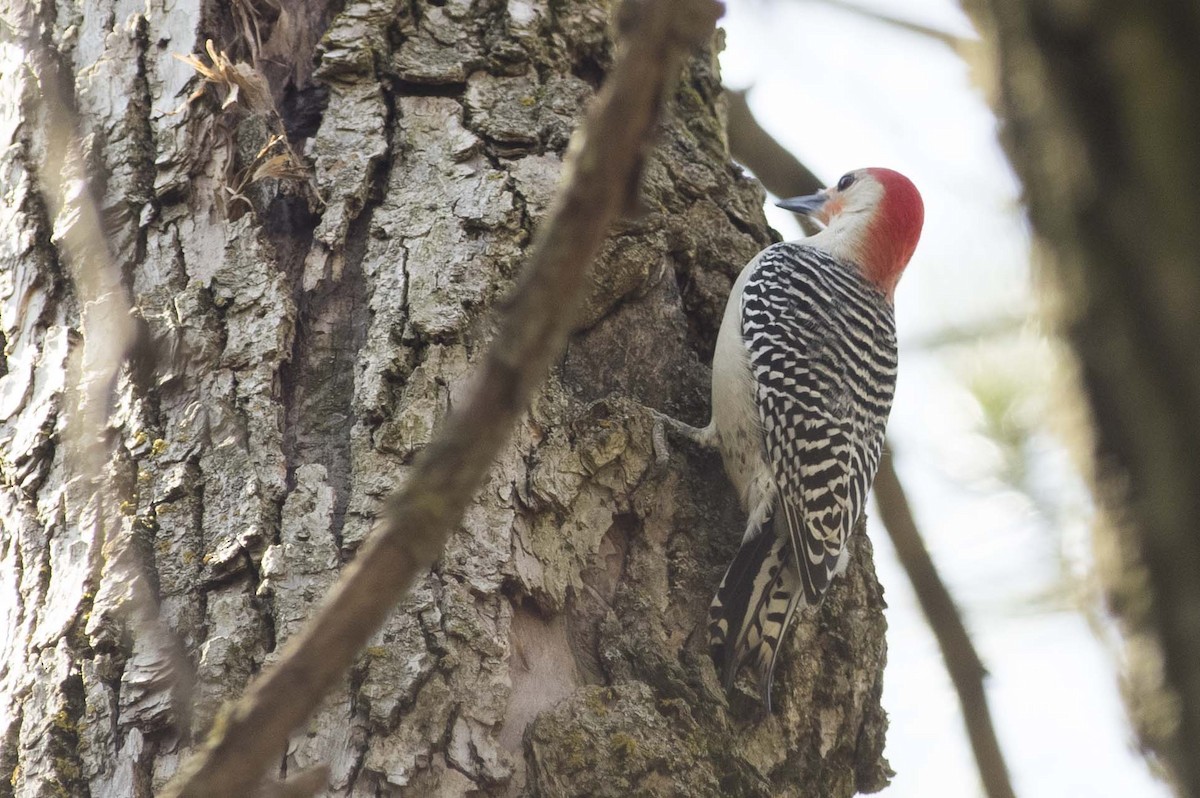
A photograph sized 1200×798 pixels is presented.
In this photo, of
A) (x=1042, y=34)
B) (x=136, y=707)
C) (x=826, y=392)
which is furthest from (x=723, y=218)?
(x=1042, y=34)

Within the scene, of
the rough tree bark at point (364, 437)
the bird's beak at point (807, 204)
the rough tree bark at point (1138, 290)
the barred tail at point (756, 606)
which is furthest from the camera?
the bird's beak at point (807, 204)

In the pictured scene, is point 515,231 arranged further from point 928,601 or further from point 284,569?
point 928,601

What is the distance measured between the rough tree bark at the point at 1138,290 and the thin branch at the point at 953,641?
2.88 meters

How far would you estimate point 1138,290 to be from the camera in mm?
984

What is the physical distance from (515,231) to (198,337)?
892 millimetres

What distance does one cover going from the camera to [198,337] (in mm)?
3121

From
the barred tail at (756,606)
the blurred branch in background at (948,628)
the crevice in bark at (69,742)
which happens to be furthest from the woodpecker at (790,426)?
the crevice in bark at (69,742)

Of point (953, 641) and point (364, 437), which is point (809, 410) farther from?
point (364, 437)

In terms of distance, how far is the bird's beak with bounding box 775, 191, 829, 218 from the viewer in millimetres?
5121

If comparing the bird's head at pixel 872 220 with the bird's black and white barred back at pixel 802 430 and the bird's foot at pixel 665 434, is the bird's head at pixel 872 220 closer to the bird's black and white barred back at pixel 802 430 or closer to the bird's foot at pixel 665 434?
the bird's black and white barred back at pixel 802 430

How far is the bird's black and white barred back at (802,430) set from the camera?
3.52m

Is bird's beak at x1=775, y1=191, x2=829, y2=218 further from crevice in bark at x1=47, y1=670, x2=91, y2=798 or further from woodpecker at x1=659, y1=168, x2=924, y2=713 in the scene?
crevice in bark at x1=47, y1=670, x2=91, y2=798

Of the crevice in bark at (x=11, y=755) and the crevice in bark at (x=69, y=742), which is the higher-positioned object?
the crevice in bark at (x=69, y=742)

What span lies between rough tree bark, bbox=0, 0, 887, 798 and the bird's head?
1.31m
